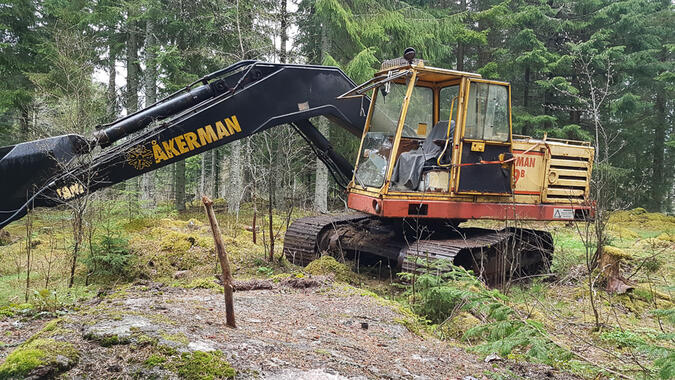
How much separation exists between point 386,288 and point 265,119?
117 inches

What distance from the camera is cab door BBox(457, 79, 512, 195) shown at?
6.57m

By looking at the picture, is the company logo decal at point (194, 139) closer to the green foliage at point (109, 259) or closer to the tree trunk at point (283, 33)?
the green foliage at point (109, 259)

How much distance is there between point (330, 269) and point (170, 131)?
9.28 feet

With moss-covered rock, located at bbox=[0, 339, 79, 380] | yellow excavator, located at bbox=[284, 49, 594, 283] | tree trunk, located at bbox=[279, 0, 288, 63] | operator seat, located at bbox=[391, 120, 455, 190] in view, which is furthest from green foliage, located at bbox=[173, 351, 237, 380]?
tree trunk, located at bbox=[279, 0, 288, 63]

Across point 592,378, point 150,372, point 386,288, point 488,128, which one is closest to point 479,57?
point 488,128

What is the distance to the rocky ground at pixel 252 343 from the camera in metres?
2.28

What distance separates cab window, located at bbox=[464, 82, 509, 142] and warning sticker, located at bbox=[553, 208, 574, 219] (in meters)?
1.60

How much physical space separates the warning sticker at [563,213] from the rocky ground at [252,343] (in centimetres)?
415

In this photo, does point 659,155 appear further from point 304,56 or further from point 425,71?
point 425,71

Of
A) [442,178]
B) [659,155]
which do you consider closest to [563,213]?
[442,178]

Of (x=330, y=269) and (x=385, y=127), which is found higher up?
(x=385, y=127)

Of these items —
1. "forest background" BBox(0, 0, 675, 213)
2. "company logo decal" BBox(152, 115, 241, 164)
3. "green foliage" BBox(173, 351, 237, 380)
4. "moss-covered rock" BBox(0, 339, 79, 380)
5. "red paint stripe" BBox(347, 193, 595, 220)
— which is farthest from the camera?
"forest background" BBox(0, 0, 675, 213)

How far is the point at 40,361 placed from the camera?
209 cm

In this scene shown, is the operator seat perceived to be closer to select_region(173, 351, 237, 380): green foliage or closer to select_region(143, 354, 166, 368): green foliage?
select_region(173, 351, 237, 380): green foliage
